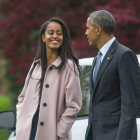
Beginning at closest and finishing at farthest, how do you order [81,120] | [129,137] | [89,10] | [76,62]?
1. [129,137]
2. [76,62]
3. [81,120]
4. [89,10]

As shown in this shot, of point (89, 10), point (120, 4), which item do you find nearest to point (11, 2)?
point (89, 10)

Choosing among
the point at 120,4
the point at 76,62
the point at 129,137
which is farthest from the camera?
the point at 120,4

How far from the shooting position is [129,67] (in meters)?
3.98

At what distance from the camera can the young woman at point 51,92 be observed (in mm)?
4387

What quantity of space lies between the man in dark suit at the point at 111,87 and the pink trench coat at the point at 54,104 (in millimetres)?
219

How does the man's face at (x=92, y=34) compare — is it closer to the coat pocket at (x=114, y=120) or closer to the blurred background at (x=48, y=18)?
the coat pocket at (x=114, y=120)

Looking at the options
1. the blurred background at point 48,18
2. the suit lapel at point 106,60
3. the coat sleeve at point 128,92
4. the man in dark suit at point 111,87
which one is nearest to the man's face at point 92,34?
the man in dark suit at point 111,87

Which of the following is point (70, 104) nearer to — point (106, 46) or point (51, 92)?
point (51, 92)

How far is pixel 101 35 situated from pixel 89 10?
4117 mm

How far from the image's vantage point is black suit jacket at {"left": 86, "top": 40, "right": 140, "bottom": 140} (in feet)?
13.0

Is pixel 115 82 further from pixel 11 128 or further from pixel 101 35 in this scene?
pixel 11 128

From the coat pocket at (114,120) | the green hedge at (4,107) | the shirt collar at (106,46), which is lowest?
the green hedge at (4,107)

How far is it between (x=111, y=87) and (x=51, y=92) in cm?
58

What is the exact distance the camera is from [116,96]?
160 inches
